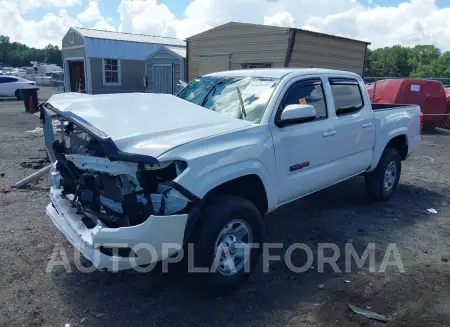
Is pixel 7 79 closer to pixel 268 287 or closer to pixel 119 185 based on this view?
pixel 119 185

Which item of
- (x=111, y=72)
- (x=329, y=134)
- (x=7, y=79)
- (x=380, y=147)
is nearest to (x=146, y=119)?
(x=329, y=134)

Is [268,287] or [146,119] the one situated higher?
[146,119]

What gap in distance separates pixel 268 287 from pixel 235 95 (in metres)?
1.99

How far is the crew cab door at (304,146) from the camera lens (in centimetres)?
410

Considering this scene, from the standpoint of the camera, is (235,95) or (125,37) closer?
(235,95)

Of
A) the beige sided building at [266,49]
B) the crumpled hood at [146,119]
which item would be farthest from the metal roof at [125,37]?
the crumpled hood at [146,119]

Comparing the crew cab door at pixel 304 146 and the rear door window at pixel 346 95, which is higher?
the rear door window at pixel 346 95

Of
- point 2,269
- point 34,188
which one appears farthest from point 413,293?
point 34,188

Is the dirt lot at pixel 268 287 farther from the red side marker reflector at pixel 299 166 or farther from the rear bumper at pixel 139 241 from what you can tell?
the red side marker reflector at pixel 299 166

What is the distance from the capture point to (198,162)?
10.5 feet

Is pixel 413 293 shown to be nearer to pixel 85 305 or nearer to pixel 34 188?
pixel 85 305

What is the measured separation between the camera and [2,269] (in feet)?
13.1

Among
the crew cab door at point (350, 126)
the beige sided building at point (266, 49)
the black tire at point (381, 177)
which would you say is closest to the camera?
the crew cab door at point (350, 126)

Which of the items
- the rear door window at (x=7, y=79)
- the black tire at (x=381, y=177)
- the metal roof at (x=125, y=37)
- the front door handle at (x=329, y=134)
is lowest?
the black tire at (x=381, y=177)
